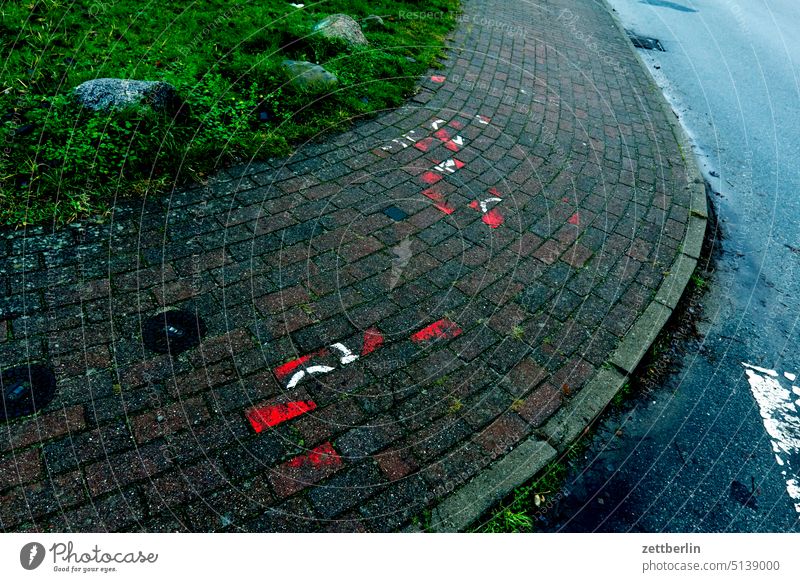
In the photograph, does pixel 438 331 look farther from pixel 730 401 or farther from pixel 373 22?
pixel 373 22

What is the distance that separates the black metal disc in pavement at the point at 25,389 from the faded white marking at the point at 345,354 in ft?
5.17

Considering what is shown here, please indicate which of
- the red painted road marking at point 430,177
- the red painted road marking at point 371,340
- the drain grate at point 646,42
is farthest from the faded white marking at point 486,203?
the drain grate at point 646,42

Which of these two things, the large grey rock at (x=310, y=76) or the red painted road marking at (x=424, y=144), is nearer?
the red painted road marking at (x=424, y=144)

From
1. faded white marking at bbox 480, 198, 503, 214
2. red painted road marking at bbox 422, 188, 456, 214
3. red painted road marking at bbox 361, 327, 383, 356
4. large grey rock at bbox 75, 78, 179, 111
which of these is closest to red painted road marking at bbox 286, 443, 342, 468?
red painted road marking at bbox 361, 327, 383, 356

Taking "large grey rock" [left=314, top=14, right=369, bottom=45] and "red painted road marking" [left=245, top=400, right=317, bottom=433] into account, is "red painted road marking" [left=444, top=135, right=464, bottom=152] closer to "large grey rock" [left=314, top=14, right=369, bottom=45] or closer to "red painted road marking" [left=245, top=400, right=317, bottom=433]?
"large grey rock" [left=314, top=14, right=369, bottom=45]

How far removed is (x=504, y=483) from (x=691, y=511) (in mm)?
1042

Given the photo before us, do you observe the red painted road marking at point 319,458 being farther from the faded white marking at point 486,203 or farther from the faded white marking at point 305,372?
the faded white marking at point 486,203

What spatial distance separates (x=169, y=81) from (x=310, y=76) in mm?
1410

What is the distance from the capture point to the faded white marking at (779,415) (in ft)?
10.1

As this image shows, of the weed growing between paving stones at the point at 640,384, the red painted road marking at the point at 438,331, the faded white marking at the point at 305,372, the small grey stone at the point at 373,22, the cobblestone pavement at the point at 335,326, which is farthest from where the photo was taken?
the small grey stone at the point at 373,22

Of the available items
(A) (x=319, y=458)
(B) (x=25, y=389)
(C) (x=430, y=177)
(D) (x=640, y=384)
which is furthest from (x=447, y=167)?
(B) (x=25, y=389)

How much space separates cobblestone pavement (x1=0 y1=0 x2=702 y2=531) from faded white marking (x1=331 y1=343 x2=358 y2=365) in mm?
10

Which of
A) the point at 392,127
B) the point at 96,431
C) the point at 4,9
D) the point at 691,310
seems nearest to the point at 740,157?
the point at 691,310
